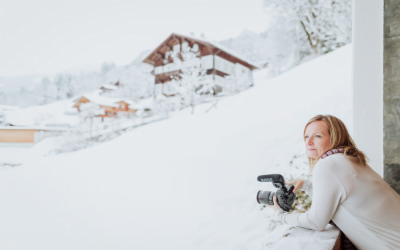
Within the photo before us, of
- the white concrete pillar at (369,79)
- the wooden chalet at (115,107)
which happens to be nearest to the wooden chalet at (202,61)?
the wooden chalet at (115,107)

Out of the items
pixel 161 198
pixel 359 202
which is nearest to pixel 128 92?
pixel 161 198

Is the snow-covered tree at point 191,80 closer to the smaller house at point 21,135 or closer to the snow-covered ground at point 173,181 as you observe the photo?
the snow-covered ground at point 173,181

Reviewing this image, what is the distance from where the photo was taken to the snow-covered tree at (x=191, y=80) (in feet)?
23.2

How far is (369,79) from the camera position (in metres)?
1.56

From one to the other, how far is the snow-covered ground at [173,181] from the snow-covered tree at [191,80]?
2115 millimetres

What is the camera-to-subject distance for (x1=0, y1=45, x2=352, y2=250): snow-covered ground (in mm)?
2395

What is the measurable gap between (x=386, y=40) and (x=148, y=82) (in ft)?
20.6

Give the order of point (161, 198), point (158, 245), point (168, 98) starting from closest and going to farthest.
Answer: point (158, 245) < point (161, 198) < point (168, 98)

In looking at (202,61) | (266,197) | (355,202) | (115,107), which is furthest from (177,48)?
(355,202)

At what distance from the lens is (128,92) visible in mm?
5508

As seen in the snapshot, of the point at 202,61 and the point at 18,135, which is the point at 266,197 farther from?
the point at 202,61

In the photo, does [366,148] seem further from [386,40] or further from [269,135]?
[269,135]

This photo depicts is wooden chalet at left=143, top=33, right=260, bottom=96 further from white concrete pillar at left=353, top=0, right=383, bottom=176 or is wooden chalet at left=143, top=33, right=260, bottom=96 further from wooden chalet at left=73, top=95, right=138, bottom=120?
white concrete pillar at left=353, top=0, right=383, bottom=176

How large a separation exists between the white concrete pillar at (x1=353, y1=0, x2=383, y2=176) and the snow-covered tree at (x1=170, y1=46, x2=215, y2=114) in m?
5.47
